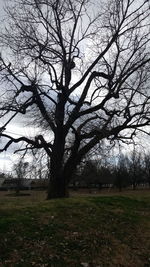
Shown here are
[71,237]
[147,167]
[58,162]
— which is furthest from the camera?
[147,167]

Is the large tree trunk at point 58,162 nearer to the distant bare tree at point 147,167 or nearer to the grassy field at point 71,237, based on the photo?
the grassy field at point 71,237

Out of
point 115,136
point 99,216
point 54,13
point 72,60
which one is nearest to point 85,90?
point 72,60

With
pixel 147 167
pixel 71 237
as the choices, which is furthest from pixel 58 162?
pixel 147 167

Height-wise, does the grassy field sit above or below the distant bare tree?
below

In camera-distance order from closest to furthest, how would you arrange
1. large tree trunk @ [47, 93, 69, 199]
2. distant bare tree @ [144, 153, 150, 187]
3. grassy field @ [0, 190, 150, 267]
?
grassy field @ [0, 190, 150, 267], large tree trunk @ [47, 93, 69, 199], distant bare tree @ [144, 153, 150, 187]

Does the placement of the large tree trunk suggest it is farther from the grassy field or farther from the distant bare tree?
the distant bare tree

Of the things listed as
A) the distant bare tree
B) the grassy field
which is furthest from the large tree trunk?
the distant bare tree

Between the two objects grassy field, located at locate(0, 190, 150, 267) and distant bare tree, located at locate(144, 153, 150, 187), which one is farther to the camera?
distant bare tree, located at locate(144, 153, 150, 187)

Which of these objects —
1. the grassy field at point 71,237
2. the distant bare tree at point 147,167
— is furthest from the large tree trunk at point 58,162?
the distant bare tree at point 147,167

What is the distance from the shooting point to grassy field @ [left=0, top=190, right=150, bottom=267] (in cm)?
642

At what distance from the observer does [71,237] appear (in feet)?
24.8

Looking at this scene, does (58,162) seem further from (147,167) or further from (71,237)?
(147,167)

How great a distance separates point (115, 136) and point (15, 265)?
10601 millimetres

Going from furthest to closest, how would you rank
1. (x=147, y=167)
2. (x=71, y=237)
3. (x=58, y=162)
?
(x=147, y=167) < (x=58, y=162) < (x=71, y=237)
